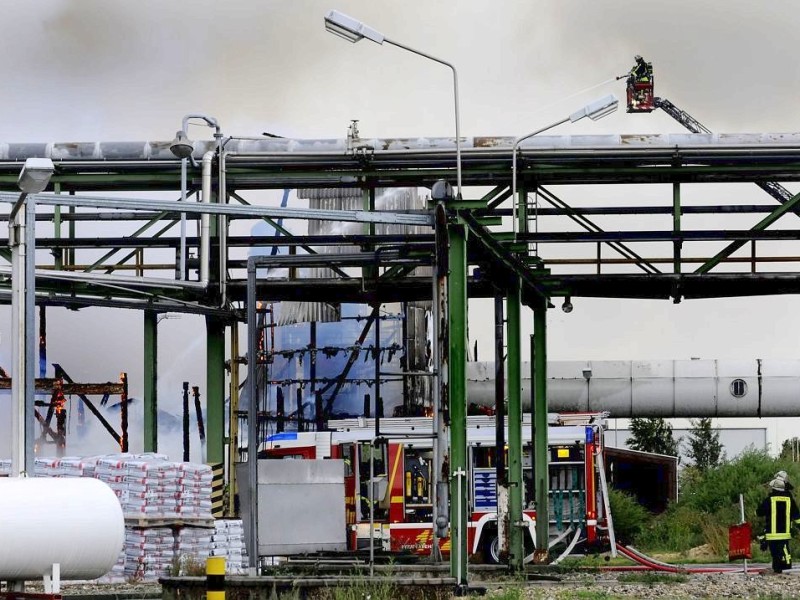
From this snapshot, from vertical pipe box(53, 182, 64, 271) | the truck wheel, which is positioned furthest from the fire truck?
vertical pipe box(53, 182, 64, 271)

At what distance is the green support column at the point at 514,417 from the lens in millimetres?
24359

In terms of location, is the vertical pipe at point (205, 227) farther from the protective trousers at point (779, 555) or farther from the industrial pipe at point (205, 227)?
Answer: the protective trousers at point (779, 555)

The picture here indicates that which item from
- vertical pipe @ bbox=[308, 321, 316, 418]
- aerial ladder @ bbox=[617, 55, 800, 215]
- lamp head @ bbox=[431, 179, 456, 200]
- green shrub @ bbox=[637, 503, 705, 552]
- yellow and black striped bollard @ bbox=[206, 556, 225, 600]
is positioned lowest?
green shrub @ bbox=[637, 503, 705, 552]

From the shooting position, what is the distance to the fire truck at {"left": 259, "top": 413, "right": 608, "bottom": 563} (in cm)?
2869

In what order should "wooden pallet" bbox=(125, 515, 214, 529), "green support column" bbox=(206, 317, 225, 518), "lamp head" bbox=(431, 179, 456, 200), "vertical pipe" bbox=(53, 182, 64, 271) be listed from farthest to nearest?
1. "green support column" bbox=(206, 317, 225, 518)
2. "vertical pipe" bbox=(53, 182, 64, 271)
3. "wooden pallet" bbox=(125, 515, 214, 529)
4. "lamp head" bbox=(431, 179, 456, 200)

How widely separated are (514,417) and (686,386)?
61.5ft

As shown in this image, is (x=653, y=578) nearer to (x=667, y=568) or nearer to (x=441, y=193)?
(x=667, y=568)

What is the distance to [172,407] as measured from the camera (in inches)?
2127

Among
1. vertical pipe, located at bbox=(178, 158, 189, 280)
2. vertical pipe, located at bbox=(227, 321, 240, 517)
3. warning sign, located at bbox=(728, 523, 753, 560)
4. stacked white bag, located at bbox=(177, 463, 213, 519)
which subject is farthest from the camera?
vertical pipe, located at bbox=(227, 321, 240, 517)

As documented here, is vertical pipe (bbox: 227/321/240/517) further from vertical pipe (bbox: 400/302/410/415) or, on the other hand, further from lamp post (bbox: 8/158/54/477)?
lamp post (bbox: 8/158/54/477)

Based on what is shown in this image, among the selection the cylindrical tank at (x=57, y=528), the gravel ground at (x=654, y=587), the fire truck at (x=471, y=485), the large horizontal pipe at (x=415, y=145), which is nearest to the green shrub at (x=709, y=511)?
the fire truck at (x=471, y=485)

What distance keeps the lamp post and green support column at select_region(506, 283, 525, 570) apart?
9286 mm

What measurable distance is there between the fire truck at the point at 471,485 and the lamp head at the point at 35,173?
1377 cm

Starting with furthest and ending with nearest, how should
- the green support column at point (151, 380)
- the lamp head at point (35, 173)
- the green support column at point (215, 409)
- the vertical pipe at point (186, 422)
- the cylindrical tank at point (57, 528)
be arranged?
the vertical pipe at point (186, 422), the green support column at point (151, 380), the green support column at point (215, 409), the lamp head at point (35, 173), the cylindrical tank at point (57, 528)
